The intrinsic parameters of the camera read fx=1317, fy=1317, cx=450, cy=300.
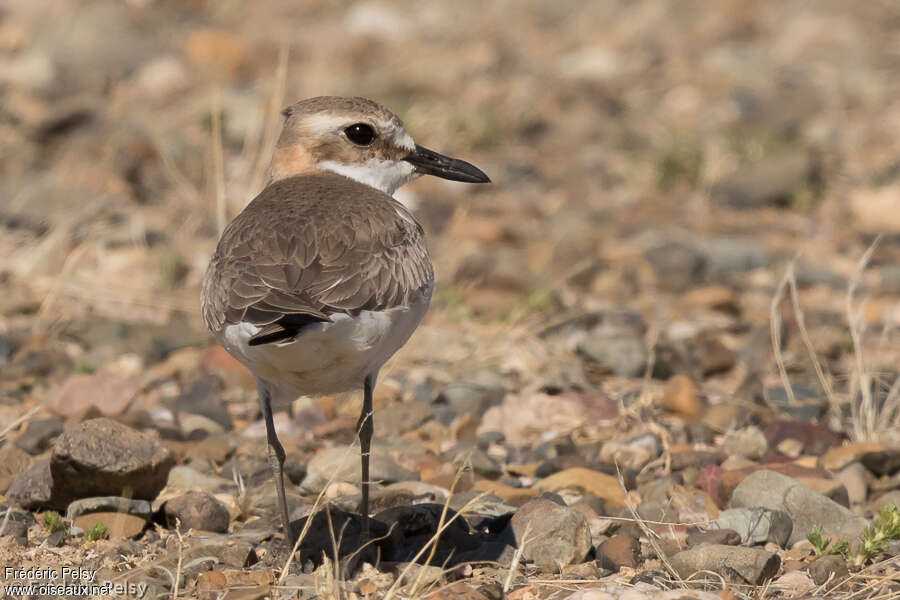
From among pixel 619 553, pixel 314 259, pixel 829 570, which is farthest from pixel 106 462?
pixel 829 570

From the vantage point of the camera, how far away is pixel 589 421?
6383mm

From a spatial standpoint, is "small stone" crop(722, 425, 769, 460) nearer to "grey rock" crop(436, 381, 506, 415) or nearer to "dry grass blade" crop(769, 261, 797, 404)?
"dry grass blade" crop(769, 261, 797, 404)

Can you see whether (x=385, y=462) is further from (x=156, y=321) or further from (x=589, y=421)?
(x=156, y=321)

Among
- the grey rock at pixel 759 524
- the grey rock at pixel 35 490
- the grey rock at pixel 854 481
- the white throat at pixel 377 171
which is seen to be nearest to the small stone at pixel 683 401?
the grey rock at pixel 854 481

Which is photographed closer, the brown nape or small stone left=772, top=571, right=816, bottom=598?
small stone left=772, top=571, right=816, bottom=598

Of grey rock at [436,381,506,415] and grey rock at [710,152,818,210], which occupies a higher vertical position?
grey rock at [710,152,818,210]

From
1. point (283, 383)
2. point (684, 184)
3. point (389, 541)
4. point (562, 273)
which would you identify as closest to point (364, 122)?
point (283, 383)

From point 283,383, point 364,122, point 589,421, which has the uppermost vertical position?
point 364,122

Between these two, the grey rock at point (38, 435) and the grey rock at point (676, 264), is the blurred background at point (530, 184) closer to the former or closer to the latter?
the grey rock at point (676, 264)

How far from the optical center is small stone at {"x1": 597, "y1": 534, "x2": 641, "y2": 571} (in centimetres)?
465

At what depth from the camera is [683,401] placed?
6.52m

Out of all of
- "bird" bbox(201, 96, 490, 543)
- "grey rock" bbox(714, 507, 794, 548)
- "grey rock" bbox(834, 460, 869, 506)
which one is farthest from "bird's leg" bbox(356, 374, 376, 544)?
"grey rock" bbox(834, 460, 869, 506)

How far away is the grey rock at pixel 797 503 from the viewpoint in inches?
197

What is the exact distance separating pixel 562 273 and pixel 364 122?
3.44 m
